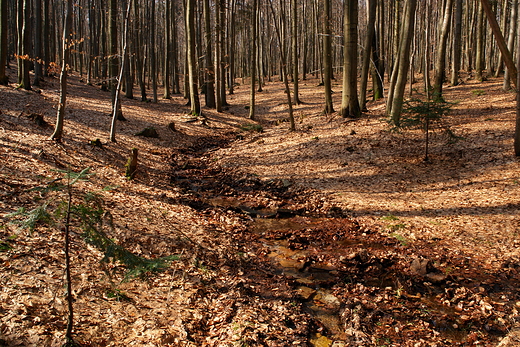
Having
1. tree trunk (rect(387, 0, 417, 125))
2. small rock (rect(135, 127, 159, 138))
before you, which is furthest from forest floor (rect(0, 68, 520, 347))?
tree trunk (rect(387, 0, 417, 125))

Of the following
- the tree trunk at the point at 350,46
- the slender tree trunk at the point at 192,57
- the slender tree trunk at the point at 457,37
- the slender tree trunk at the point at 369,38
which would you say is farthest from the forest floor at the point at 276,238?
the slender tree trunk at the point at 192,57

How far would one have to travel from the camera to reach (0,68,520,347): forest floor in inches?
167

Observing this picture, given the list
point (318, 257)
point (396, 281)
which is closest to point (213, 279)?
point (318, 257)

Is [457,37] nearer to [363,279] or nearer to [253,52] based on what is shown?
[253,52]

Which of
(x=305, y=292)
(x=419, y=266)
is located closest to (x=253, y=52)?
(x=419, y=266)

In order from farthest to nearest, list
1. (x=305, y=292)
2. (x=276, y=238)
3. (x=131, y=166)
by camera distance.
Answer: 1. (x=131, y=166)
2. (x=276, y=238)
3. (x=305, y=292)

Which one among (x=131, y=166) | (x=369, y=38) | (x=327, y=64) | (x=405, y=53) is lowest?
(x=131, y=166)

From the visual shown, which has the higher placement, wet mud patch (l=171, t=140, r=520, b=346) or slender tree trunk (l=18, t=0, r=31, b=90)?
slender tree trunk (l=18, t=0, r=31, b=90)

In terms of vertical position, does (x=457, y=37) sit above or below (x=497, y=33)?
above

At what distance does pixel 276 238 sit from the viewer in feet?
24.8

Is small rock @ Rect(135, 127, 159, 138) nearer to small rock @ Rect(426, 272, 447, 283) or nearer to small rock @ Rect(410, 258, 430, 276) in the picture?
small rock @ Rect(410, 258, 430, 276)

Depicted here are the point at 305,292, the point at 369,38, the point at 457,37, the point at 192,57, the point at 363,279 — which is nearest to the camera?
the point at 305,292

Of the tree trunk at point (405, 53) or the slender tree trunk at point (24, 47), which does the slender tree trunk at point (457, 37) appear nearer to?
the tree trunk at point (405, 53)

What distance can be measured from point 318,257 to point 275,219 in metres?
2.19
